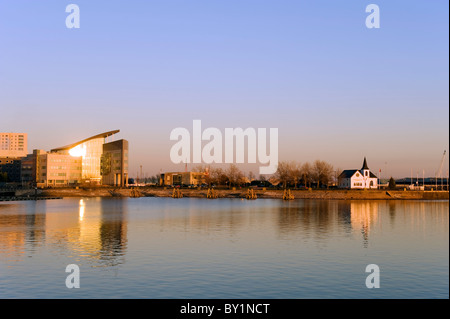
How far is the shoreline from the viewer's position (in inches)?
6476

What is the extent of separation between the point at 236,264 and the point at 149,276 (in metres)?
7.76

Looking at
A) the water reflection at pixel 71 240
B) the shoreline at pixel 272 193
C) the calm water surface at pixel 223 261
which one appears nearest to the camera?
the calm water surface at pixel 223 261

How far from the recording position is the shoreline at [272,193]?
164 metres

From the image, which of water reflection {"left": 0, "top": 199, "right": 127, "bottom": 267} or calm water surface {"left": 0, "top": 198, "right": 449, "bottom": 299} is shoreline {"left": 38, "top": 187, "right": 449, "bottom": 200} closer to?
calm water surface {"left": 0, "top": 198, "right": 449, "bottom": 299}

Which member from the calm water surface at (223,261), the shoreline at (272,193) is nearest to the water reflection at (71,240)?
the calm water surface at (223,261)

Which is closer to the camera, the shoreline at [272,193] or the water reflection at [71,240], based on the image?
the water reflection at [71,240]

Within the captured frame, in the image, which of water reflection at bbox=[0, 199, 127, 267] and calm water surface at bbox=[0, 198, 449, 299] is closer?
calm water surface at bbox=[0, 198, 449, 299]

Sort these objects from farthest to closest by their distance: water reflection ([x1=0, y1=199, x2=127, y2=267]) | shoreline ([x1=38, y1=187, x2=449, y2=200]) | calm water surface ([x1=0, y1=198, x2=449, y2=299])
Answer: shoreline ([x1=38, y1=187, x2=449, y2=200]) < water reflection ([x1=0, y1=199, x2=127, y2=267]) < calm water surface ([x1=0, y1=198, x2=449, y2=299])

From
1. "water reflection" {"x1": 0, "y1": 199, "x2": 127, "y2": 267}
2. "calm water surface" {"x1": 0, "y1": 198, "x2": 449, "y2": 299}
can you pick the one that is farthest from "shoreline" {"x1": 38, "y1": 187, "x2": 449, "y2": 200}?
"water reflection" {"x1": 0, "y1": 199, "x2": 127, "y2": 267}

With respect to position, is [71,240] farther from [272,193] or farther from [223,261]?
[272,193]

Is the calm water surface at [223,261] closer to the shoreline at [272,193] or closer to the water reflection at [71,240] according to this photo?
the water reflection at [71,240]

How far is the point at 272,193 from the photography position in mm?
181000

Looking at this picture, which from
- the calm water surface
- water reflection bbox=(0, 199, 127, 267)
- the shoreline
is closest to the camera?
the calm water surface

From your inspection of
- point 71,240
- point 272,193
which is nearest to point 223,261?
point 71,240
